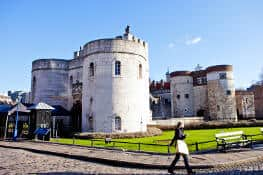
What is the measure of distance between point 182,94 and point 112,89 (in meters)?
28.6

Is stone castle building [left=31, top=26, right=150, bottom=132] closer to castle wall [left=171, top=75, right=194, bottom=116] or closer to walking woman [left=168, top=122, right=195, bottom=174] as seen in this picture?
walking woman [left=168, top=122, right=195, bottom=174]

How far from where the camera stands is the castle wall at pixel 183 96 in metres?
50.8

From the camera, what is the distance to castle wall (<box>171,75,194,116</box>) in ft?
167

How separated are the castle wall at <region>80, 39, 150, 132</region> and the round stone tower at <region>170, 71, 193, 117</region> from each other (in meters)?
25.0

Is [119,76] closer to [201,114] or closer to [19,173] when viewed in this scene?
[19,173]

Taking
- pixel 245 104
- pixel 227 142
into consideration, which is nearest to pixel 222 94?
pixel 245 104

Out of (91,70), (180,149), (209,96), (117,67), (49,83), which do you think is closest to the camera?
(180,149)

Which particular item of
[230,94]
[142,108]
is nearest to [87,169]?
[142,108]

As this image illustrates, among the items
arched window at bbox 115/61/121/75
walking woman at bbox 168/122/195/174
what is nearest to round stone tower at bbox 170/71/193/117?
arched window at bbox 115/61/121/75

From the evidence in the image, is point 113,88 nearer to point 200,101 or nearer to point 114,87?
point 114,87

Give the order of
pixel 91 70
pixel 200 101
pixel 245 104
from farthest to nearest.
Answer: pixel 245 104 → pixel 200 101 → pixel 91 70

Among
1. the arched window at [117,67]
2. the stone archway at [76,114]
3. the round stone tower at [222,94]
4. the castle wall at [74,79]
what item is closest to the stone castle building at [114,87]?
the arched window at [117,67]

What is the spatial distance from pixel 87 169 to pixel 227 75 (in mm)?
40994

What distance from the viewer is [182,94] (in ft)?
168
